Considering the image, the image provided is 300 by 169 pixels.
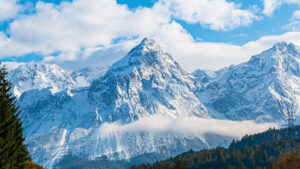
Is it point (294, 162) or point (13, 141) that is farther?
point (13, 141)

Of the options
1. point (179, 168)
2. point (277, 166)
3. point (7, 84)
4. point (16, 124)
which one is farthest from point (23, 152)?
point (179, 168)

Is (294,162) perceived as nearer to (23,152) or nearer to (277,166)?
(277,166)

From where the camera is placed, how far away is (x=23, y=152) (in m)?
60.5

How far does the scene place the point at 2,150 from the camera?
4541 centimetres

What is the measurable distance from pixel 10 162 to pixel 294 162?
34047 mm

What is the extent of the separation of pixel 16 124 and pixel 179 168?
74.4 meters

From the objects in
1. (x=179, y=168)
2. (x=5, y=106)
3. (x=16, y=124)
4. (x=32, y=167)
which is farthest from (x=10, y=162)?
(x=179, y=168)

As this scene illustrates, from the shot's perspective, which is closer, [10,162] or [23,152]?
[10,162]

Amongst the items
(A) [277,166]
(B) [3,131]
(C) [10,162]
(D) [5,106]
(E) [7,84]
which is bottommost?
(A) [277,166]

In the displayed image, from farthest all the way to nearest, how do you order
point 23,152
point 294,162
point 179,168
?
1. point 179,168
2. point 23,152
3. point 294,162

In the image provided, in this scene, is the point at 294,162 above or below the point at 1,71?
below

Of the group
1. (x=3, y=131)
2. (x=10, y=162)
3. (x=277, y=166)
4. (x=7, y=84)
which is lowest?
(x=277, y=166)

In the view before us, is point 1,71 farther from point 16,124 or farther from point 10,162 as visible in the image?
point 10,162

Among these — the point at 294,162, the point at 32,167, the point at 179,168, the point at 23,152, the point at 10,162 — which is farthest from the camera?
the point at 179,168
